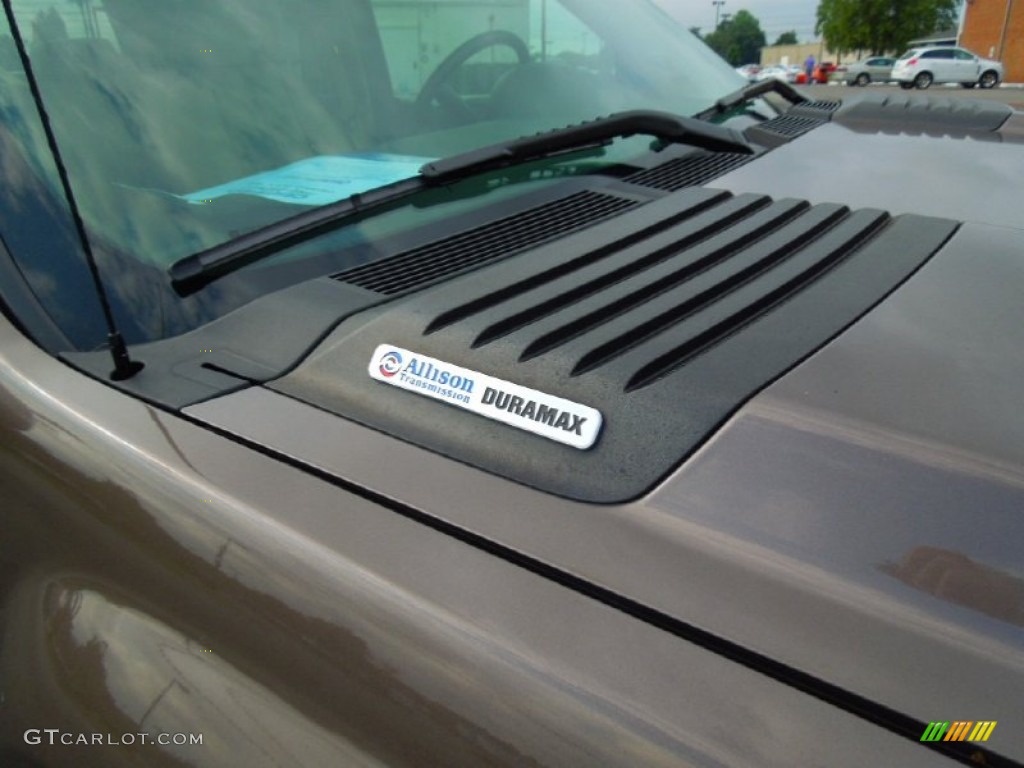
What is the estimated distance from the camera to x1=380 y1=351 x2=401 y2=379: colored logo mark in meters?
1.18

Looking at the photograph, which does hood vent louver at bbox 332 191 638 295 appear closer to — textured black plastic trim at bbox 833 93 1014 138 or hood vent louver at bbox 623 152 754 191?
hood vent louver at bbox 623 152 754 191

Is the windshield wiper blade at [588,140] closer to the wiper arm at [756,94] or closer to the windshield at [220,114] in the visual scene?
the windshield at [220,114]

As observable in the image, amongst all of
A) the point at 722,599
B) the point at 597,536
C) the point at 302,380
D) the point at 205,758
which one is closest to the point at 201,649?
the point at 205,758

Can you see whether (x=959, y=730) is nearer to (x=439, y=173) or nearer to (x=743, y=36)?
(x=439, y=173)

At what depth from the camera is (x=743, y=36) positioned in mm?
72625

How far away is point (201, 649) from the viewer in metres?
1.05

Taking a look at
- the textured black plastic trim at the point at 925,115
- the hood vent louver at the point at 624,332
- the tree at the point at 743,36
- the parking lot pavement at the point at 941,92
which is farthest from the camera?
the tree at the point at 743,36

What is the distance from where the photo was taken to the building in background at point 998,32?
38438 mm

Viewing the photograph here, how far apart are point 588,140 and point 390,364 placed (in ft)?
3.24

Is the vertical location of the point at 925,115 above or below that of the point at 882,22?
above

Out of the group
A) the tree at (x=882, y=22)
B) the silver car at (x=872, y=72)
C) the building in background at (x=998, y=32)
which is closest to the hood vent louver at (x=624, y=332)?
the silver car at (x=872, y=72)

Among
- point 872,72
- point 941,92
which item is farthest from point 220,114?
point 872,72

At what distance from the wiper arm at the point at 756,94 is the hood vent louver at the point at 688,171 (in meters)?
0.33

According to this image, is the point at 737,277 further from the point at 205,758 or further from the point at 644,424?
the point at 205,758
